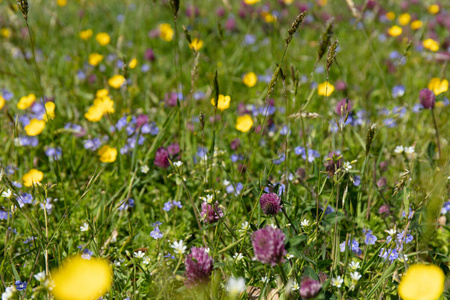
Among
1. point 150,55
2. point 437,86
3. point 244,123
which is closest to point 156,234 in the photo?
point 244,123

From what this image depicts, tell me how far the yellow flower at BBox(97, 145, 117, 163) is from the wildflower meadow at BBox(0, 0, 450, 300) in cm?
1

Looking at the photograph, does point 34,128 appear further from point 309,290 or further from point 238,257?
point 309,290

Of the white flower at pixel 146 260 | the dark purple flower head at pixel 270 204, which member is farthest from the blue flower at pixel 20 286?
the dark purple flower head at pixel 270 204

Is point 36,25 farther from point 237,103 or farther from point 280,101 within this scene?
point 280,101

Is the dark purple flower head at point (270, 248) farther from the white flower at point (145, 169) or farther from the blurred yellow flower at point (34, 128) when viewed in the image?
the blurred yellow flower at point (34, 128)

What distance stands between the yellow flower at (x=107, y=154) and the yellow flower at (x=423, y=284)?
1.99 metres

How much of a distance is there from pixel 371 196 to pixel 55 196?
2039mm

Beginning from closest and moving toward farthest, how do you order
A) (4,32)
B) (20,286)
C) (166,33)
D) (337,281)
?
(337,281) < (20,286) < (166,33) < (4,32)

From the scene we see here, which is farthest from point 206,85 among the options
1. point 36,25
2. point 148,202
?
point 36,25

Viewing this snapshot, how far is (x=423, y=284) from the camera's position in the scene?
1.45 m

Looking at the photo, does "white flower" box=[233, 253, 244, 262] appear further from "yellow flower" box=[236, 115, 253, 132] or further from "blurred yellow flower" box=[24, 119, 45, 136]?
"blurred yellow flower" box=[24, 119, 45, 136]

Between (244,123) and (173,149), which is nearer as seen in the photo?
(173,149)

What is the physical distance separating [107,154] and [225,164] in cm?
84

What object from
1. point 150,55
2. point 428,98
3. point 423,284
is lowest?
point 423,284
